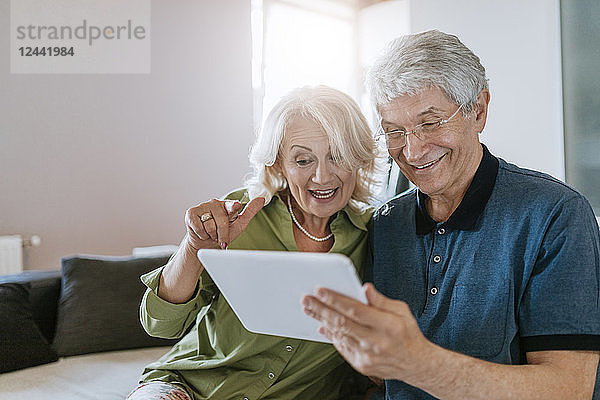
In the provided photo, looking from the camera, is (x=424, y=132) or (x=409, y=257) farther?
(x=409, y=257)

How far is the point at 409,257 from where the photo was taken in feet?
5.01

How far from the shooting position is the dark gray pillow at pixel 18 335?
2355mm

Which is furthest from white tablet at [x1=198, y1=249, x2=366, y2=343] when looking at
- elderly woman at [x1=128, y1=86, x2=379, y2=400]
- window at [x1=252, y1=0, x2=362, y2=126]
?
window at [x1=252, y1=0, x2=362, y2=126]

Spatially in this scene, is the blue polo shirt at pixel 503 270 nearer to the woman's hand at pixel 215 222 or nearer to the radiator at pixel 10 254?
the woman's hand at pixel 215 222

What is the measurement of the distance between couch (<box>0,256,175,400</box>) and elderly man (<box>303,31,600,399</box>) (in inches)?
50.2

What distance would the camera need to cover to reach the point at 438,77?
53.3 inches

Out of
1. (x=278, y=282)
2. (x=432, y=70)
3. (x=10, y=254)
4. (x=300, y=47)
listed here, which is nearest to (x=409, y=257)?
(x=432, y=70)

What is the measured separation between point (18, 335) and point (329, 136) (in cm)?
150

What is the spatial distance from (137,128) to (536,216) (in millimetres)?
3049

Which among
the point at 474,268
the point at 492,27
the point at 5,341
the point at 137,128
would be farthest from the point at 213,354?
the point at 137,128

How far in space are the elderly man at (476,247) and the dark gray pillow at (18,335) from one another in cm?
148

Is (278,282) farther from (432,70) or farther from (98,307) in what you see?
(98,307)

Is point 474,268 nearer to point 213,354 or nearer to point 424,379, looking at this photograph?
point 424,379

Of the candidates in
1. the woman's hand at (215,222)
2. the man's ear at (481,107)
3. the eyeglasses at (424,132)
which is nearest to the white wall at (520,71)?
the man's ear at (481,107)
